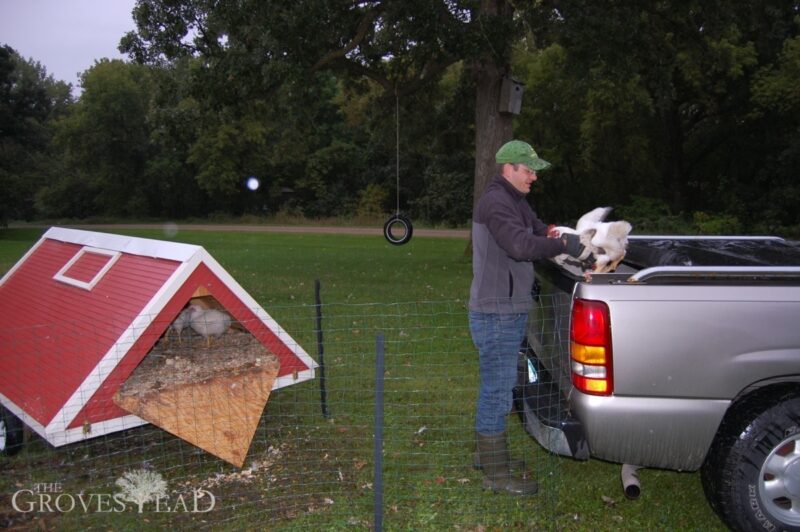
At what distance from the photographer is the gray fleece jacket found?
3645 millimetres

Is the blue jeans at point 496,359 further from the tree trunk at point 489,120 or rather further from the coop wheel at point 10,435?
the tree trunk at point 489,120

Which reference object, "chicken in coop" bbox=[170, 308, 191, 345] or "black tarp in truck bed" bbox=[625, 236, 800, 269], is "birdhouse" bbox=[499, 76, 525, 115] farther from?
"chicken in coop" bbox=[170, 308, 191, 345]

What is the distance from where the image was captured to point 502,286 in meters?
3.75

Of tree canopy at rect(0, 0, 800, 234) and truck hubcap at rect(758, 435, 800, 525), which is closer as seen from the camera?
truck hubcap at rect(758, 435, 800, 525)

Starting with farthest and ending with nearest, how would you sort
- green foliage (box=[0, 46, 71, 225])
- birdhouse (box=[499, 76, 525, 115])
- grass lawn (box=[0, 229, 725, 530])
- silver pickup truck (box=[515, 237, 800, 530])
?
green foliage (box=[0, 46, 71, 225]), birdhouse (box=[499, 76, 525, 115]), grass lawn (box=[0, 229, 725, 530]), silver pickup truck (box=[515, 237, 800, 530])

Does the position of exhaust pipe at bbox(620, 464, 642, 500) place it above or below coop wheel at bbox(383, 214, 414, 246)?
below

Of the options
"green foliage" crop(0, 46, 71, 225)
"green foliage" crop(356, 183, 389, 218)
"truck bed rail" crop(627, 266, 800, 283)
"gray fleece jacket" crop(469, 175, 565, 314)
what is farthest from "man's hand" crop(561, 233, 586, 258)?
"green foliage" crop(356, 183, 389, 218)

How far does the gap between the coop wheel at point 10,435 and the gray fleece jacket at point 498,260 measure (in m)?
3.25

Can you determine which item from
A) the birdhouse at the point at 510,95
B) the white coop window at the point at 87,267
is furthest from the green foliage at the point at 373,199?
the white coop window at the point at 87,267

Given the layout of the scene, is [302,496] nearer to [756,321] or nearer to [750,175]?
[756,321]

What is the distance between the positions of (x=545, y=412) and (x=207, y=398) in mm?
2055

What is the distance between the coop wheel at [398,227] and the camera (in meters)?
14.0

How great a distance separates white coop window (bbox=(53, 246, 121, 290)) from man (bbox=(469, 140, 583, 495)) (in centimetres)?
279

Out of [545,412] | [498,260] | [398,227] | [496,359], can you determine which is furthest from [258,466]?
[398,227]
